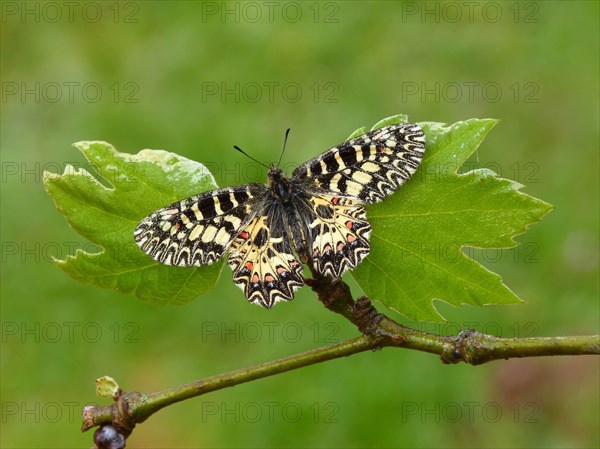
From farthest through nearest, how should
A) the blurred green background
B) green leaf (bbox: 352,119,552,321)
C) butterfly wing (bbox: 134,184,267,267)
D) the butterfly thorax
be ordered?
the blurred green background < the butterfly thorax < butterfly wing (bbox: 134,184,267,267) < green leaf (bbox: 352,119,552,321)

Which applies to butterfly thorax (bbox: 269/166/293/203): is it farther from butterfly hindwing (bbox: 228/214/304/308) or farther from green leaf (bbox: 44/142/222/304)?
green leaf (bbox: 44/142/222/304)

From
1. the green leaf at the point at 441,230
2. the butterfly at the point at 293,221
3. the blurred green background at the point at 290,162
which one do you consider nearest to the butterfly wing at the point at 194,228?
the butterfly at the point at 293,221

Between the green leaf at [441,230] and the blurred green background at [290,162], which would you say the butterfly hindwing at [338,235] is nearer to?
the green leaf at [441,230]

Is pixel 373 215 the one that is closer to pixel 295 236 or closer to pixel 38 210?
pixel 295 236

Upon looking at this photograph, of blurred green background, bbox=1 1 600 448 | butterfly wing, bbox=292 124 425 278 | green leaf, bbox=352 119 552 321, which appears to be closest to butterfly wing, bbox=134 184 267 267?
butterfly wing, bbox=292 124 425 278

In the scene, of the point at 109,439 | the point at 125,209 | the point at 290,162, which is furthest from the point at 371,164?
the point at 290,162
